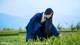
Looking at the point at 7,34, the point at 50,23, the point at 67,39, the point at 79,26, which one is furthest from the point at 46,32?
the point at 7,34

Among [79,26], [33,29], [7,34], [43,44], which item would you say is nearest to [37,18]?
[33,29]

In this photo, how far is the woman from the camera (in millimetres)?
4988

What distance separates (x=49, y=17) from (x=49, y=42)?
1.13 m

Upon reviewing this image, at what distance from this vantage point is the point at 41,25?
509cm

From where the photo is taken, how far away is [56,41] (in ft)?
12.8

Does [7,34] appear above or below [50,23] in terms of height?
below

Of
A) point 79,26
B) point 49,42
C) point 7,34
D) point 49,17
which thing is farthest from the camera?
point 7,34

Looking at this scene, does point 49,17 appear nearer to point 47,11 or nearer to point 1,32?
point 47,11

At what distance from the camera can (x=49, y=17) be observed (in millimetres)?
4969

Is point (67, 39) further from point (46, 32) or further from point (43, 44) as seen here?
point (46, 32)

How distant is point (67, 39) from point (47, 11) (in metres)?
0.99

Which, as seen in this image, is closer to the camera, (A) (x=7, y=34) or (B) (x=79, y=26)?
(B) (x=79, y=26)

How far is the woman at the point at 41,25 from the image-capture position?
→ 4988 mm

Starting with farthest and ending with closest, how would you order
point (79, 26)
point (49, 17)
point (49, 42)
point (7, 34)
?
point (7, 34), point (79, 26), point (49, 17), point (49, 42)
